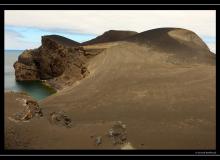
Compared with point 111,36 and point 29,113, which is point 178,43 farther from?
point 29,113

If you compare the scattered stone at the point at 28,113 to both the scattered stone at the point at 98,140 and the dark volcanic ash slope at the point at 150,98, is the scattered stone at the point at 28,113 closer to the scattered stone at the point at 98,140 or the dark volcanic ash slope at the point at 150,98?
the dark volcanic ash slope at the point at 150,98

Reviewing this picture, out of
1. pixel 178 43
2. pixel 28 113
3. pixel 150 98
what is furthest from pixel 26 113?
pixel 178 43

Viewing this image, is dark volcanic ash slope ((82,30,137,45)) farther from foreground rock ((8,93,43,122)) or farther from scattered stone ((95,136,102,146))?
scattered stone ((95,136,102,146))

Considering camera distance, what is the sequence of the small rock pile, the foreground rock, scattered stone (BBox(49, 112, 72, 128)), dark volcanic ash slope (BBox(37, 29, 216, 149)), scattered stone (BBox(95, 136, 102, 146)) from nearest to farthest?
Result: scattered stone (BBox(95, 136, 102, 146)) < dark volcanic ash slope (BBox(37, 29, 216, 149)) < the foreground rock < the small rock pile < scattered stone (BBox(49, 112, 72, 128))

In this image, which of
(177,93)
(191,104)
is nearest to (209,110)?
(191,104)

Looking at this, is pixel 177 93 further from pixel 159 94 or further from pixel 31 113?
pixel 31 113

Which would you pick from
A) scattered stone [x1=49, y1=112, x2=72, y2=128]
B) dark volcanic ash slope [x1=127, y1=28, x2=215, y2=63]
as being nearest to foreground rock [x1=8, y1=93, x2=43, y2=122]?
scattered stone [x1=49, y1=112, x2=72, y2=128]

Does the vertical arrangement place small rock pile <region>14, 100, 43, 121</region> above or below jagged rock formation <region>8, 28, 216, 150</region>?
above

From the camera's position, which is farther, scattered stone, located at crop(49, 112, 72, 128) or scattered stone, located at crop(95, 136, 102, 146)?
scattered stone, located at crop(49, 112, 72, 128)
